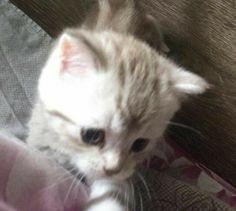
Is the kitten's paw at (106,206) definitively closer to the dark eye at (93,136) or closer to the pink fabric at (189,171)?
the dark eye at (93,136)

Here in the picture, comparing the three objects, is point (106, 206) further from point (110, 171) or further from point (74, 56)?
point (74, 56)

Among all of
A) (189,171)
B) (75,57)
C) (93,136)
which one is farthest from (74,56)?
(189,171)

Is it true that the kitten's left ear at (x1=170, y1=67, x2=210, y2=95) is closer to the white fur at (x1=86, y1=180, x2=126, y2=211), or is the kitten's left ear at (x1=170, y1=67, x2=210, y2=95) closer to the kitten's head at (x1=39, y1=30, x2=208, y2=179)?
the kitten's head at (x1=39, y1=30, x2=208, y2=179)

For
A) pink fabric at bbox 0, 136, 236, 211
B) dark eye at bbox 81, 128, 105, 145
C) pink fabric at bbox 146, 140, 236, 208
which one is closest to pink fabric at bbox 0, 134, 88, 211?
pink fabric at bbox 0, 136, 236, 211

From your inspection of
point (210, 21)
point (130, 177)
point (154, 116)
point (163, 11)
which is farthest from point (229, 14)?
point (130, 177)

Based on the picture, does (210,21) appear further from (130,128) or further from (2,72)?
(2,72)
